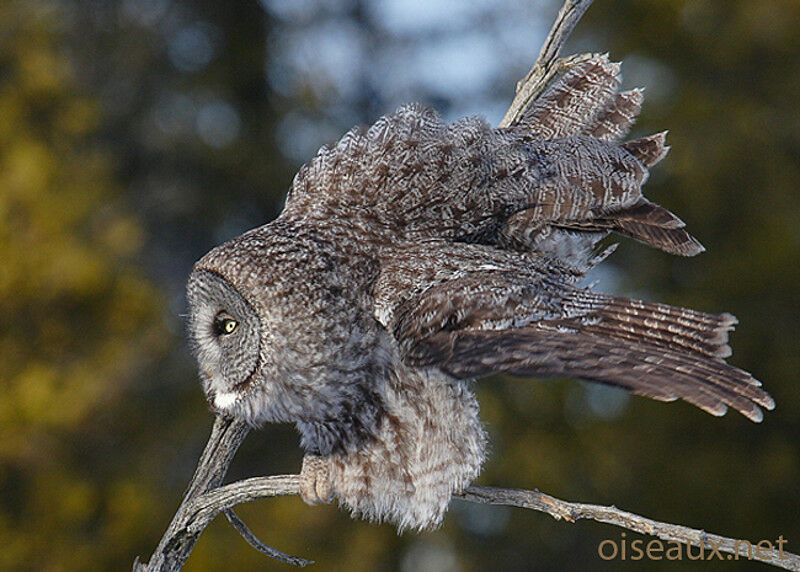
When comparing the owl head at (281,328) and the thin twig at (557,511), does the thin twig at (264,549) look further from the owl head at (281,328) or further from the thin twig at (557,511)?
the owl head at (281,328)

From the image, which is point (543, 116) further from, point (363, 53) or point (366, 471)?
point (363, 53)

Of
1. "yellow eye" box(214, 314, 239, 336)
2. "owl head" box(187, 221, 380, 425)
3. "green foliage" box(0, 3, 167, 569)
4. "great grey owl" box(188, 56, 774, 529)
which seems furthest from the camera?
"green foliage" box(0, 3, 167, 569)

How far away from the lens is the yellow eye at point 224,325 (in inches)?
83.0

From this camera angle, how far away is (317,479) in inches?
86.0

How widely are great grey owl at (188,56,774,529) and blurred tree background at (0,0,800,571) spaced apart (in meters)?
3.22

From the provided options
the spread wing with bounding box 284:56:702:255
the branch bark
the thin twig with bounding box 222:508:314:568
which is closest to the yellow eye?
the branch bark

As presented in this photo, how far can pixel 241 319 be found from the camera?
207 centimetres

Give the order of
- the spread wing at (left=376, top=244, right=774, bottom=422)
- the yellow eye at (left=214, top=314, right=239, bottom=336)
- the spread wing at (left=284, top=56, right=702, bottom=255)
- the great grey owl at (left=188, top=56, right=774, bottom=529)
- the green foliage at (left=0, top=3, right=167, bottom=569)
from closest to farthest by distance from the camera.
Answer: the spread wing at (left=376, top=244, right=774, bottom=422), the great grey owl at (left=188, top=56, right=774, bottom=529), the yellow eye at (left=214, top=314, right=239, bottom=336), the spread wing at (left=284, top=56, right=702, bottom=255), the green foliage at (left=0, top=3, right=167, bottom=569)

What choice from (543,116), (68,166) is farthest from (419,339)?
(68,166)

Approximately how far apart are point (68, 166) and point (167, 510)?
2.74 m

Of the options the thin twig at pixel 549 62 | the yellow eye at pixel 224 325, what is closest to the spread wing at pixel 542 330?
the yellow eye at pixel 224 325

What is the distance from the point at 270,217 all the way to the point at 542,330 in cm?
642

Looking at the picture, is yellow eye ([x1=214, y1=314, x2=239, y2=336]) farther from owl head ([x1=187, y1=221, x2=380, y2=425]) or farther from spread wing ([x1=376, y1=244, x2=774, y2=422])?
spread wing ([x1=376, y1=244, x2=774, y2=422])

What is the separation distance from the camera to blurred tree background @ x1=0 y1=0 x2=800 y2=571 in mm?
5836
